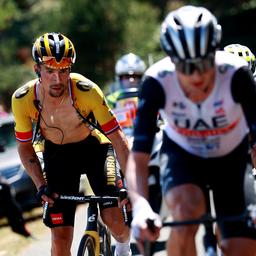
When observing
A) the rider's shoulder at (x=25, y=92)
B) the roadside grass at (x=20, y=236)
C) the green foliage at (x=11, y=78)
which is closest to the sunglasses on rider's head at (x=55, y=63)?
the rider's shoulder at (x=25, y=92)

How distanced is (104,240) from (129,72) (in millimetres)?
4938

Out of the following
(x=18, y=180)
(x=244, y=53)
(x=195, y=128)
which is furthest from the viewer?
(x=18, y=180)

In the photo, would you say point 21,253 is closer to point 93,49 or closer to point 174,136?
point 174,136

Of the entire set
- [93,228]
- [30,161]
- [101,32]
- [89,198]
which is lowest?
[93,228]

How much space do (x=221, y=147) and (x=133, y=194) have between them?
602mm

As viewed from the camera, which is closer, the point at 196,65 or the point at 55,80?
the point at 196,65

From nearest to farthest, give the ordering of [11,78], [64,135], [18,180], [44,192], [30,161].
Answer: [44,192], [30,161], [64,135], [18,180], [11,78]

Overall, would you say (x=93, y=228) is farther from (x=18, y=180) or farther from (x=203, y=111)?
(x=18, y=180)

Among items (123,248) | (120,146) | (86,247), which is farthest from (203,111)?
(123,248)

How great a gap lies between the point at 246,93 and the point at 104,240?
294 centimetres

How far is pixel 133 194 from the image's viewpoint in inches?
176

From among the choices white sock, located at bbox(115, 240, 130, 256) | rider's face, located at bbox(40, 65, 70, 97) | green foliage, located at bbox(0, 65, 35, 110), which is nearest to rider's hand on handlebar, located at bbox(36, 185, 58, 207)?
rider's face, located at bbox(40, 65, 70, 97)

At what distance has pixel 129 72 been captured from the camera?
456 inches

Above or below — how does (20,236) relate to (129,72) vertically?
below
